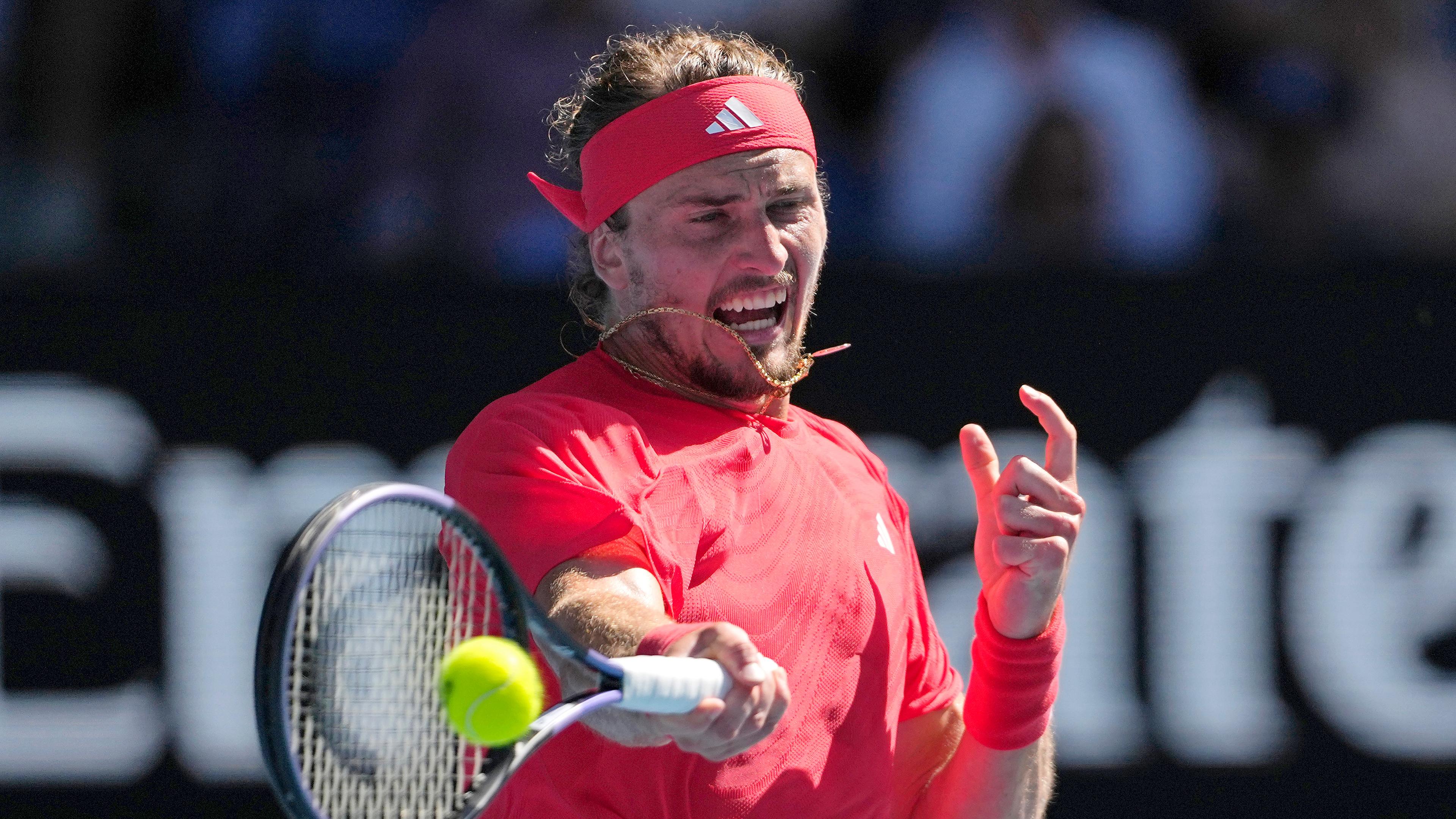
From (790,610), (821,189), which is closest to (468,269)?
(821,189)

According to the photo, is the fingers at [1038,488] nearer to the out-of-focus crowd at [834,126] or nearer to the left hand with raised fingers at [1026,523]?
the left hand with raised fingers at [1026,523]

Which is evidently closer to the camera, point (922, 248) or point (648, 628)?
point (648, 628)

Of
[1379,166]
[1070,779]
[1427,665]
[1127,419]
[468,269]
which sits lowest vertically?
[1070,779]

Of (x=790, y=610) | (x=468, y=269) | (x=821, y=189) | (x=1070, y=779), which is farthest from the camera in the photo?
(x=468, y=269)

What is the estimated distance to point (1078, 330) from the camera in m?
4.48

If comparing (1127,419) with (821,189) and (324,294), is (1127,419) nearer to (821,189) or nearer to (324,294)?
(821,189)

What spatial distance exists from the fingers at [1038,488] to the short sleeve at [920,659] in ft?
0.77

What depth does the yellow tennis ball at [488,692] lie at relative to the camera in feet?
6.11

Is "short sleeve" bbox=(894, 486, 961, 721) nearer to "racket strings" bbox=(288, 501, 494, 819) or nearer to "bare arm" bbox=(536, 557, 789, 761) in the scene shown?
"bare arm" bbox=(536, 557, 789, 761)

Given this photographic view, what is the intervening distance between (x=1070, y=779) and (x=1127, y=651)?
0.38 metres

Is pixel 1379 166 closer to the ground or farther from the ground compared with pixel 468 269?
farther from the ground

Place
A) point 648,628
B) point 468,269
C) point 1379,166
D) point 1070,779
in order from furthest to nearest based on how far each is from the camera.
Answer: point 1379,166 < point 468,269 < point 1070,779 < point 648,628

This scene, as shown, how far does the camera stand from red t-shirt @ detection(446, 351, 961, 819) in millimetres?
2137

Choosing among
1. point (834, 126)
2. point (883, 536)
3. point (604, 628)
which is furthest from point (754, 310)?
point (834, 126)
